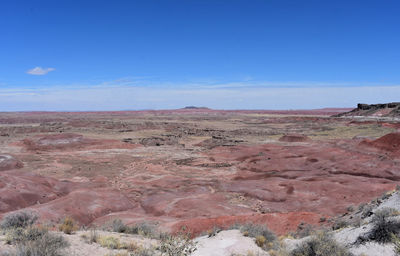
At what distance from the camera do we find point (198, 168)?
99.7 ft

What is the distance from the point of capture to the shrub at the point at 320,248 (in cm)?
669

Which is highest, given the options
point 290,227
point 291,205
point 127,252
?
point 127,252

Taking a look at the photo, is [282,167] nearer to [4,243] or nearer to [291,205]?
[291,205]

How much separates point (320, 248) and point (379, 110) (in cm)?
9667

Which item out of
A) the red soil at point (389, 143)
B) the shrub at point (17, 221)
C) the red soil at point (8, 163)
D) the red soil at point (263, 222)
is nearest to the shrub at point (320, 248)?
the red soil at point (263, 222)

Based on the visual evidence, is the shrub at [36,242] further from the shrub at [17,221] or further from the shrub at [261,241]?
the shrub at [261,241]

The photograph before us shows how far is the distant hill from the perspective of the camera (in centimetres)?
8060

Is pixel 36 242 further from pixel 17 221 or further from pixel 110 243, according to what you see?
pixel 17 221

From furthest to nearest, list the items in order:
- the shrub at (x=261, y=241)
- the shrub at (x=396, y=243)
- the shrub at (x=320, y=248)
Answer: the shrub at (x=261, y=241) < the shrub at (x=320, y=248) < the shrub at (x=396, y=243)

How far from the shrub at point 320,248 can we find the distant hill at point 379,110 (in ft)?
281

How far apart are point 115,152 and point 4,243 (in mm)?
33852

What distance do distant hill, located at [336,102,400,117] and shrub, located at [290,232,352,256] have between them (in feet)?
281

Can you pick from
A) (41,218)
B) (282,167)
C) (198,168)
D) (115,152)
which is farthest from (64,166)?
(282,167)

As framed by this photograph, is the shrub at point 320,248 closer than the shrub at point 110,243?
Yes
